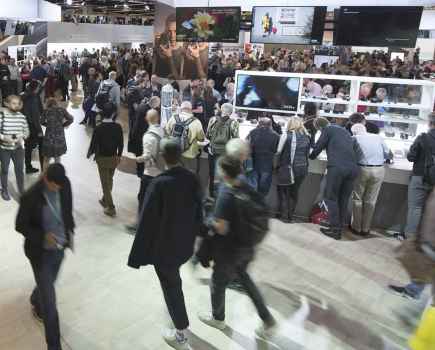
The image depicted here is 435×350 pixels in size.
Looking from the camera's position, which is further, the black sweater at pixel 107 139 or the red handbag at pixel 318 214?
the red handbag at pixel 318 214

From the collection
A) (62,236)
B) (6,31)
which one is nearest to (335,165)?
(62,236)

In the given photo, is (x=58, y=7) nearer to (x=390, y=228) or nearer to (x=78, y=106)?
(x=78, y=106)

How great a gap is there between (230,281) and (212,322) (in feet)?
1.45

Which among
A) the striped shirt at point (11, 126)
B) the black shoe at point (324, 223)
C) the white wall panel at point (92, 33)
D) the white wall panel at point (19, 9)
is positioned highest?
the white wall panel at point (19, 9)

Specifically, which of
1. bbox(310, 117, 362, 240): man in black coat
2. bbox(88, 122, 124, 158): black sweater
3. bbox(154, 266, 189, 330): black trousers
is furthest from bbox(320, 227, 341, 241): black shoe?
bbox(154, 266, 189, 330): black trousers

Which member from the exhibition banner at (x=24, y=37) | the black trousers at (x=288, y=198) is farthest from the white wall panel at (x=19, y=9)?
the black trousers at (x=288, y=198)

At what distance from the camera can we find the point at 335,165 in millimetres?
5559

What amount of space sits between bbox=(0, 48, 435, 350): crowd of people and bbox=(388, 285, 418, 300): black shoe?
0.05 feet

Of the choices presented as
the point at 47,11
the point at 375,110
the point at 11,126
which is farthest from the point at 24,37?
the point at 375,110

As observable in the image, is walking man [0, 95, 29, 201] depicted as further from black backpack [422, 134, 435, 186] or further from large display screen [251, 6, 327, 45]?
large display screen [251, 6, 327, 45]

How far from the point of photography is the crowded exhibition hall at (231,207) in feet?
10.4

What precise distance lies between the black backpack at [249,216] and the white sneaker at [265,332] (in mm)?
903

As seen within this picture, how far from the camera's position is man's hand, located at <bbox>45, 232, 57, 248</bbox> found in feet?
9.70

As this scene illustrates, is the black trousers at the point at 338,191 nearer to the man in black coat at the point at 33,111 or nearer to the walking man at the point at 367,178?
the walking man at the point at 367,178
